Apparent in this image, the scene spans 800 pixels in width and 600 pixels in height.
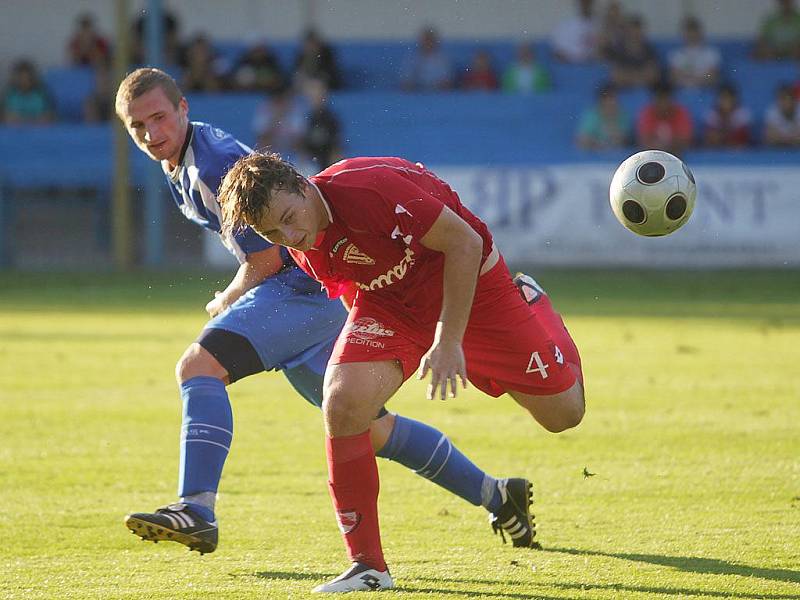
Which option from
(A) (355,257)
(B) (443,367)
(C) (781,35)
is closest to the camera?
(B) (443,367)

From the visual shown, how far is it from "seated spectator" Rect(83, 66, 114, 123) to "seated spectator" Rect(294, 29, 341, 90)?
2.97 m

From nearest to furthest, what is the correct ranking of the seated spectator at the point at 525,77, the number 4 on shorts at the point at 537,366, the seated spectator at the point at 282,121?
the number 4 on shorts at the point at 537,366, the seated spectator at the point at 282,121, the seated spectator at the point at 525,77

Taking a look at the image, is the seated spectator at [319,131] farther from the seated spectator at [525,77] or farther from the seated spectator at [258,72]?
the seated spectator at [525,77]

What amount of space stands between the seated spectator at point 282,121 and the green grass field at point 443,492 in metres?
8.22

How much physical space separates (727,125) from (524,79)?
3.30m

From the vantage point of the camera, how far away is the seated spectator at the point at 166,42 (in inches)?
893

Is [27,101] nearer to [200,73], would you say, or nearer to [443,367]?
[200,73]

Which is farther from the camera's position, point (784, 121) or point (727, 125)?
point (727, 125)

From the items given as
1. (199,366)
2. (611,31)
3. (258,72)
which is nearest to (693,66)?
(611,31)

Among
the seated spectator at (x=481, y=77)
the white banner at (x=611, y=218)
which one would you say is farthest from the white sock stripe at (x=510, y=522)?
the seated spectator at (x=481, y=77)

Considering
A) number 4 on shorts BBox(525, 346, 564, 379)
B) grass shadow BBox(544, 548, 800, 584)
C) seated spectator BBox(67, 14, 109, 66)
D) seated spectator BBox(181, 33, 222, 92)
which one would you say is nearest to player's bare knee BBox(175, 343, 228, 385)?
number 4 on shorts BBox(525, 346, 564, 379)

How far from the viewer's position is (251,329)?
578 cm

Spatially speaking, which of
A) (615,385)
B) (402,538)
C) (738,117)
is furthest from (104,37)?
(402,538)

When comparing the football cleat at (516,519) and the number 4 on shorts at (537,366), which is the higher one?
the number 4 on shorts at (537,366)
